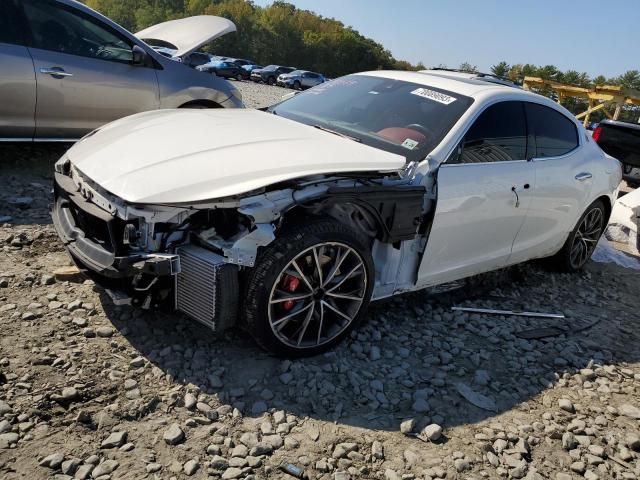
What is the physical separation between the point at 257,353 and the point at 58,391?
105 cm

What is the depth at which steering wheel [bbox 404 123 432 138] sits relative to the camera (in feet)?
12.4

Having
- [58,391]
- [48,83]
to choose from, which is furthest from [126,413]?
[48,83]

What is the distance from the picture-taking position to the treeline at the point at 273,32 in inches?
2611

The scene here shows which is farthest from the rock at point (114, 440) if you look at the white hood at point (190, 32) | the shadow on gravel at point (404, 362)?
the white hood at point (190, 32)

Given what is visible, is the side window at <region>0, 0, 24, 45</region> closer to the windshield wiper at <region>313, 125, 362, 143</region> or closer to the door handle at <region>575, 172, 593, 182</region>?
the windshield wiper at <region>313, 125, 362, 143</region>

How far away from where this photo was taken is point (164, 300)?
2.94 m

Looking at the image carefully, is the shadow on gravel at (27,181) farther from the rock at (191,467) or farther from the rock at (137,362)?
the rock at (191,467)

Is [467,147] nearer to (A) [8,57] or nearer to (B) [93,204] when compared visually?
(B) [93,204]

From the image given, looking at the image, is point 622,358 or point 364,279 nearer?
point 364,279

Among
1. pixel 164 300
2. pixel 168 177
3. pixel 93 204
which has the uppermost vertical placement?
pixel 168 177

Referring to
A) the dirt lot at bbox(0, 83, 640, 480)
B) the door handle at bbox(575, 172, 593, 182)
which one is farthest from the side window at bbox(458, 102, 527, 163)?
the dirt lot at bbox(0, 83, 640, 480)

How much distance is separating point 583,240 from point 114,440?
4652mm

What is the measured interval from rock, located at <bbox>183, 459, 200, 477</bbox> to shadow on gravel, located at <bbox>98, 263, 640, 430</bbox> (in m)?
0.42

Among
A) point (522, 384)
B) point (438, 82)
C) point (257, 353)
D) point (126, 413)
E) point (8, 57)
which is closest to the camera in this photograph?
point (126, 413)
